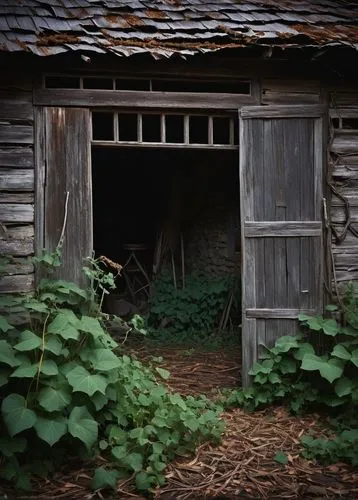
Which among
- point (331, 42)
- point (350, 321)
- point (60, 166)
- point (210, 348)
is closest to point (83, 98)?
point (60, 166)

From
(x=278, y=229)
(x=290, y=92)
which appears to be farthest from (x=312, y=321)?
(x=290, y=92)

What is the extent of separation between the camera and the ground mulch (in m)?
3.79

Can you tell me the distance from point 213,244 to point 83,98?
4.05 meters

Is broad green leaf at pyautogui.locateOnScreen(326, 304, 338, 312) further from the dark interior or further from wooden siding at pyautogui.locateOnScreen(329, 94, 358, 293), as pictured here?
the dark interior

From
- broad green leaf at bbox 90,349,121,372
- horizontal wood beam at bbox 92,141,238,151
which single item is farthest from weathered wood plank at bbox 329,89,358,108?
broad green leaf at bbox 90,349,121,372

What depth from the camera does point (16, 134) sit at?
5.07m

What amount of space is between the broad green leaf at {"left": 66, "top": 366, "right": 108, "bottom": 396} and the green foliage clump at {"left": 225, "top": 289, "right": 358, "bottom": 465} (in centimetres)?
172

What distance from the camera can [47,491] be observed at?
3.75 m

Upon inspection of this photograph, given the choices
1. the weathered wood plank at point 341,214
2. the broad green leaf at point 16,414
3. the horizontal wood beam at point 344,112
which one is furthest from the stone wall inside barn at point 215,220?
the broad green leaf at point 16,414

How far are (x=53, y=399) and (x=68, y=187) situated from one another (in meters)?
2.07

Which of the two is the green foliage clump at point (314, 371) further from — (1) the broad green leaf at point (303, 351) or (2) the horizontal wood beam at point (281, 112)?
(2) the horizontal wood beam at point (281, 112)

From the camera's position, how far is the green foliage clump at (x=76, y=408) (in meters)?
3.79

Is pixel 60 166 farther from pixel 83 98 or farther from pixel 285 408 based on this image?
pixel 285 408

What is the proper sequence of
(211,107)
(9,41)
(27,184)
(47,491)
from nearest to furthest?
(47,491)
(9,41)
(27,184)
(211,107)
